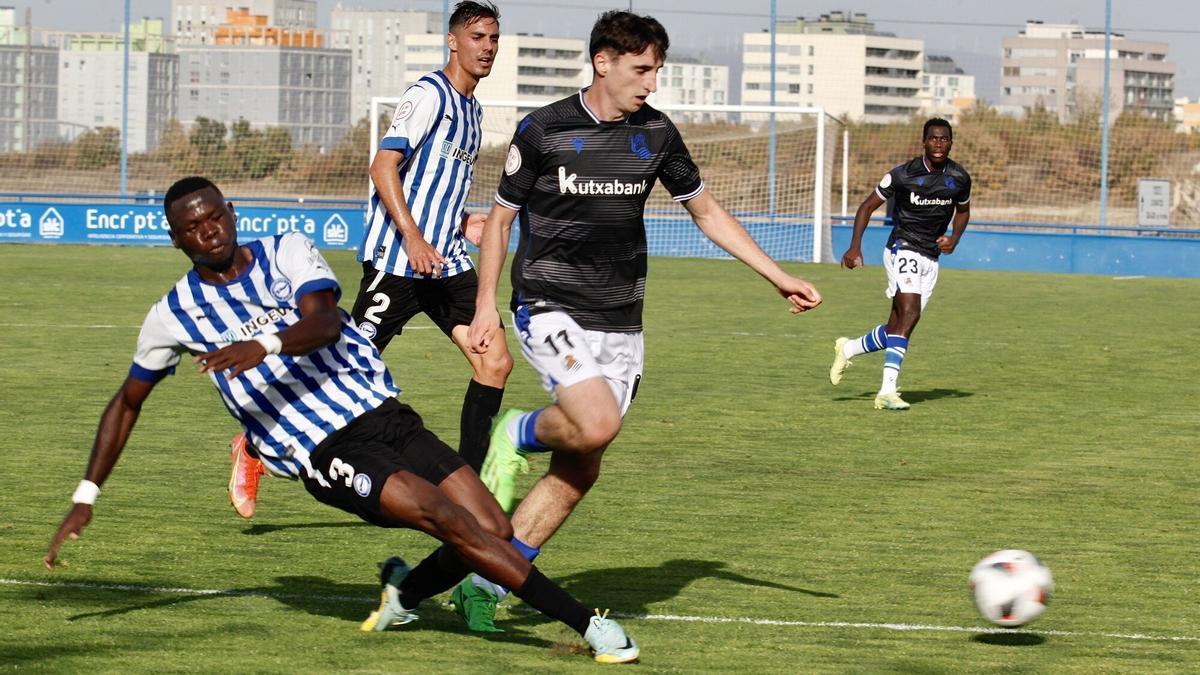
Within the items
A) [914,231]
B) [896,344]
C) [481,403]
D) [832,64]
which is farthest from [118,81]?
[481,403]

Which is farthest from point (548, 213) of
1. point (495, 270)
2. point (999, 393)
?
point (999, 393)

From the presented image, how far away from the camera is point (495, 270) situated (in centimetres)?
621

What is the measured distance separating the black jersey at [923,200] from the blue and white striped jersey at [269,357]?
348 inches

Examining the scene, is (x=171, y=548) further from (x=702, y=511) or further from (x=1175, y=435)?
(x=1175, y=435)

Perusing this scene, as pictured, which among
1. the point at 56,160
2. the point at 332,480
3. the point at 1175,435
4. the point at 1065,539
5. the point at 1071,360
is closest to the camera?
the point at 332,480

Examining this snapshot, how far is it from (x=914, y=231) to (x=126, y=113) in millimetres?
26845

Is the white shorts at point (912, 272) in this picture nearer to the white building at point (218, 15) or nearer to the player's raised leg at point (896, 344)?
the player's raised leg at point (896, 344)

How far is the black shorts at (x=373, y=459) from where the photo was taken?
5.40 metres

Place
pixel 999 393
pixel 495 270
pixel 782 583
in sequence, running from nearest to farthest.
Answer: pixel 495 270 < pixel 782 583 < pixel 999 393

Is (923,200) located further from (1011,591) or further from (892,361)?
(1011,591)

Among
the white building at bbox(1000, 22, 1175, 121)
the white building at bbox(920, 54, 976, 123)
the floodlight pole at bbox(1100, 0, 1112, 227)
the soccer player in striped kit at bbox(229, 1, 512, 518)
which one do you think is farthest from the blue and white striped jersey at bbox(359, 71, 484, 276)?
the white building at bbox(920, 54, 976, 123)

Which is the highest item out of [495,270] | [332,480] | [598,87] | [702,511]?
[598,87]

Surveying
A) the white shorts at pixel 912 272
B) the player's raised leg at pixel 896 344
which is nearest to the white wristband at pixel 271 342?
the player's raised leg at pixel 896 344

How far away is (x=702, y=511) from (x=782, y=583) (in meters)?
1.72
